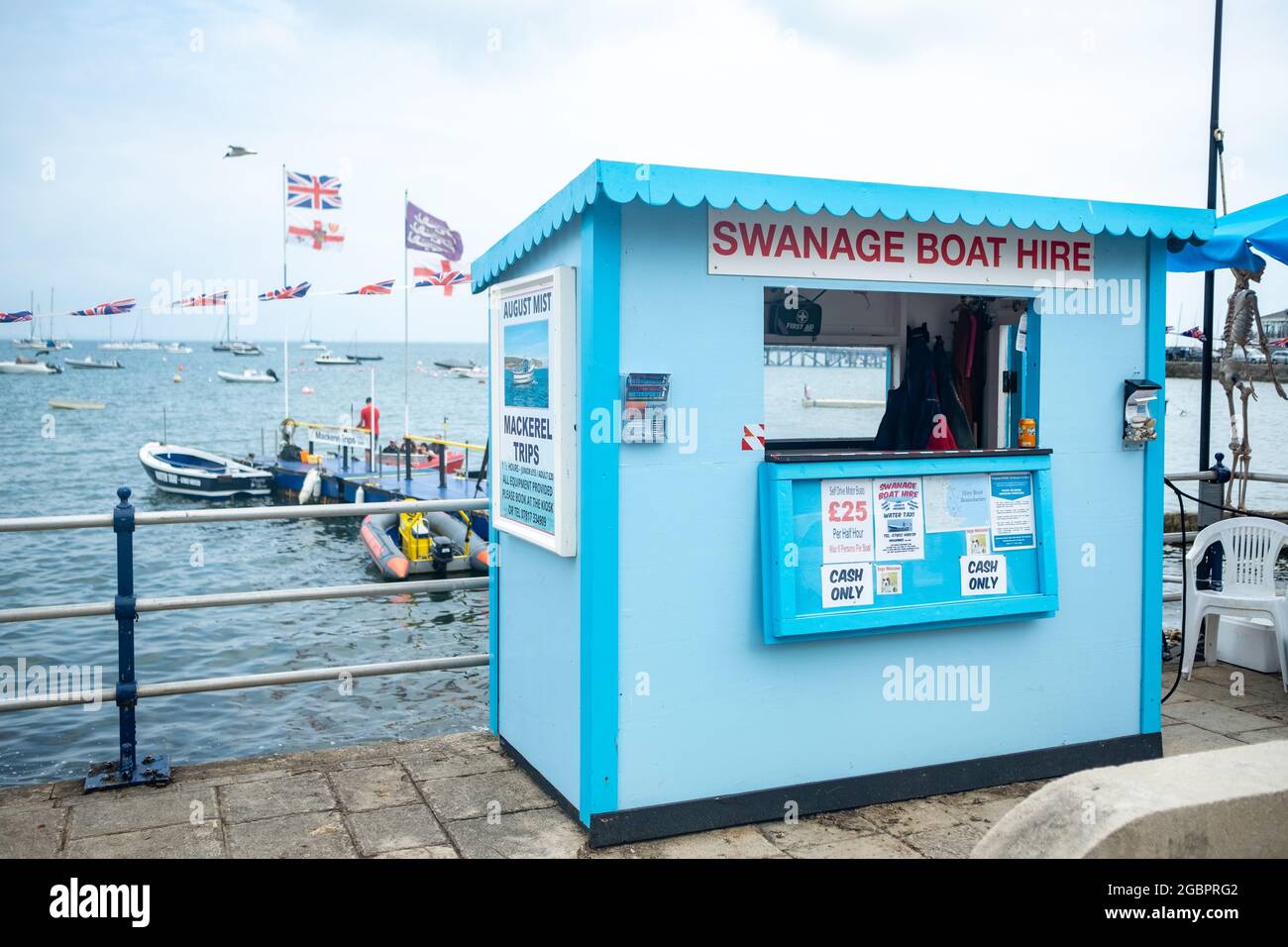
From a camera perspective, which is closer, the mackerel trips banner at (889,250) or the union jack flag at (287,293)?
the mackerel trips banner at (889,250)

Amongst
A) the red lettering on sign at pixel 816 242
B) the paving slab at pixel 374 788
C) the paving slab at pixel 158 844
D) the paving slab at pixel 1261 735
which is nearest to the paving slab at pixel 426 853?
the paving slab at pixel 374 788

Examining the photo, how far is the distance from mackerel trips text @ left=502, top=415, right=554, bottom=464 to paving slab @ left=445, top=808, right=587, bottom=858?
5.07ft

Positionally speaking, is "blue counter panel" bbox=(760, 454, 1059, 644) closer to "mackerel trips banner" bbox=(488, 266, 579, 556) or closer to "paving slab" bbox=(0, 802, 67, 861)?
"mackerel trips banner" bbox=(488, 266, 579, 556)

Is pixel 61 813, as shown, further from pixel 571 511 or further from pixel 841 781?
pixel 841 781

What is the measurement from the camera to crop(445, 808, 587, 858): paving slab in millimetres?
4453

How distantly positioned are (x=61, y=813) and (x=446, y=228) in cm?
2627

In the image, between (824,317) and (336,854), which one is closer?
(336,854)

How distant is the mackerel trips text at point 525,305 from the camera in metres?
4.79

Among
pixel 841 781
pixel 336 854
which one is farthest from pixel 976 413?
pixel 336 854

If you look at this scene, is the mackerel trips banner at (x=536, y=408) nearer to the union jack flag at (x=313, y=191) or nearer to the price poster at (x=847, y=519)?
the price poster at (x=847, y=519)

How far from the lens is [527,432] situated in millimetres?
5082

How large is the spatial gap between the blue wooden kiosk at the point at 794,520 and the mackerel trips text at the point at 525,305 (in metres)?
0.02

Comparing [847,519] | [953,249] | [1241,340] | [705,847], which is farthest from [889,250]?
[1241,340]

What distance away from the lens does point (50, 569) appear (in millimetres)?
23453
